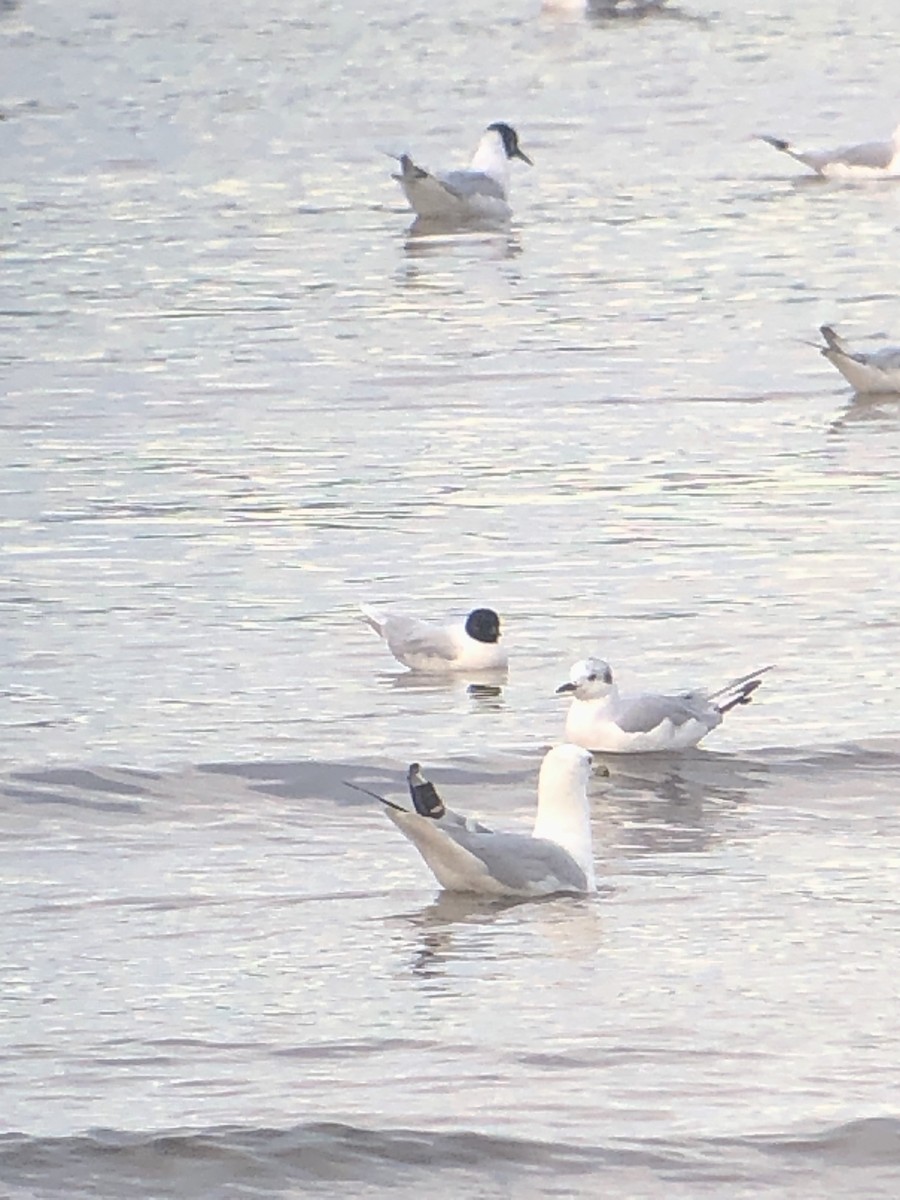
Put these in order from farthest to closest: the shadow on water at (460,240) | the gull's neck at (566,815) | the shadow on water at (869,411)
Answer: the shadow on water at (460,240) < the shadow on water at (869,411) < the gull's neck at (566,815)

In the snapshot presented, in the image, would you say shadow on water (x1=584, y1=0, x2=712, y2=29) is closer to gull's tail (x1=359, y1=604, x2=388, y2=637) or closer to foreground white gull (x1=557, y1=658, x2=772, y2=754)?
gull's tail (x1=359, y1=604, x2=388, y2=637)

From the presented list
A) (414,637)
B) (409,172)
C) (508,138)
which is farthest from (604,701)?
(508,138)

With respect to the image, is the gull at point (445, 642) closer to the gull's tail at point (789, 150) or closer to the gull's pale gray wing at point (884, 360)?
the gull's pale gray wing at point (884, 360)

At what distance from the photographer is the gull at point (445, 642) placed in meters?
12.3

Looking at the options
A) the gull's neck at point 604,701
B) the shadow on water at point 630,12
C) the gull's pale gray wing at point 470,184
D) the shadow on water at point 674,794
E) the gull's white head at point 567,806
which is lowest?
the shadow on water at point 630,12

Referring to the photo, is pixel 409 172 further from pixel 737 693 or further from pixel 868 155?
pixel 737 693

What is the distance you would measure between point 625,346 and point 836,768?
371 inches

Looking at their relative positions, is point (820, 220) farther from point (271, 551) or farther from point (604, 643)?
point (604, 643)

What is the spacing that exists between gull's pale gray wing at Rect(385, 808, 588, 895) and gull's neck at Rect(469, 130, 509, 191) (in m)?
17.5

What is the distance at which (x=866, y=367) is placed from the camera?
59.2ft


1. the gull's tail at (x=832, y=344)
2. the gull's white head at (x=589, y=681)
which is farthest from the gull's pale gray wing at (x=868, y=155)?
the gull's white head at (x=589, y=681)

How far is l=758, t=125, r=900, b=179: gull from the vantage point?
28.4m

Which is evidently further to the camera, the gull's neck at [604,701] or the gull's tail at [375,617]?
the gull's tail at [375,617]

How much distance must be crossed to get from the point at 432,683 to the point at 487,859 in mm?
3232
